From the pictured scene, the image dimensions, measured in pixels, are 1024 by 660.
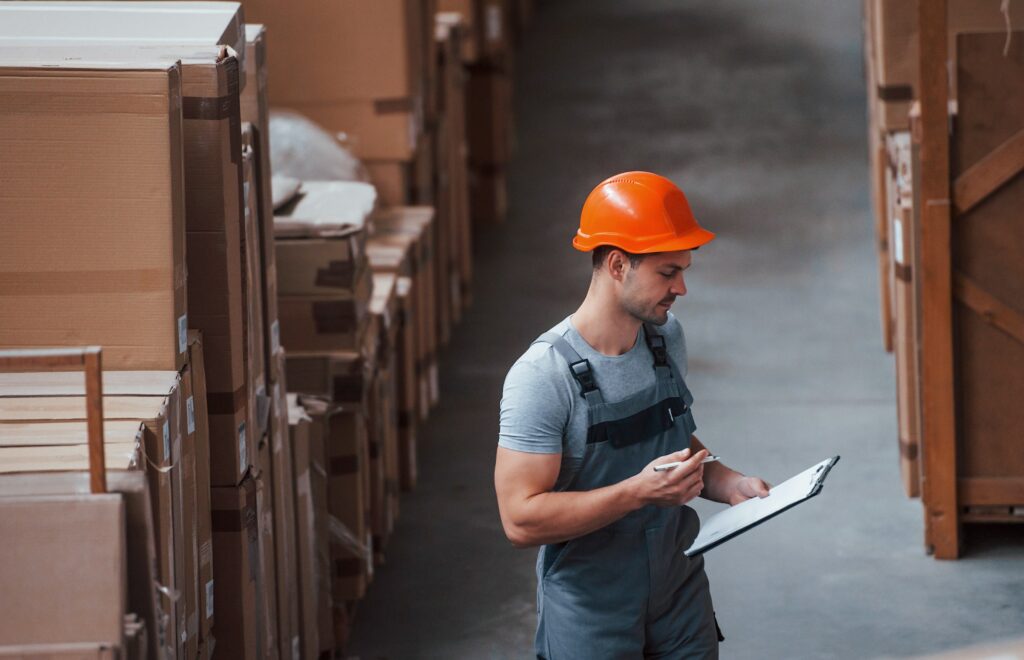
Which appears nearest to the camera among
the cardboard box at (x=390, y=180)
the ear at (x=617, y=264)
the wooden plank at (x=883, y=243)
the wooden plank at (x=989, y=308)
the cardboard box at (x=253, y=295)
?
the ear at (x=617, y=264)

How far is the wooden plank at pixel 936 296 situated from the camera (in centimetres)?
605

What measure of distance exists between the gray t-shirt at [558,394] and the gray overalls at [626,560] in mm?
21

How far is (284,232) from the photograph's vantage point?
6.07 meters

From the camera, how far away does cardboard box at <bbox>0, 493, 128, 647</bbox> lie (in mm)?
3221

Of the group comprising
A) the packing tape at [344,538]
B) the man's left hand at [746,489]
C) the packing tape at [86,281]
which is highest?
the packing tape at [86,281]

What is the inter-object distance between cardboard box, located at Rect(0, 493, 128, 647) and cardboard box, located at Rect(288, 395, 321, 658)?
7.10ft

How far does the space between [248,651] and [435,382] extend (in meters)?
4.73

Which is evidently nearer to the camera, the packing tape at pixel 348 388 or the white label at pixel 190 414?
the white label at pixel 190 414

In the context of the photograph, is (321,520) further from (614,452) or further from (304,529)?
(614,452)

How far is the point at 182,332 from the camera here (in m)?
3.96

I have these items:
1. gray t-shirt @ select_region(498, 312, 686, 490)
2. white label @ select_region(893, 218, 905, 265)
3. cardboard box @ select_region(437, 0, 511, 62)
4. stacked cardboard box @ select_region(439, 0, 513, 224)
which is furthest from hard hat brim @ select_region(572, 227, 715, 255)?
stacked cardboard box @ select_region(439, 0, 513, 224)

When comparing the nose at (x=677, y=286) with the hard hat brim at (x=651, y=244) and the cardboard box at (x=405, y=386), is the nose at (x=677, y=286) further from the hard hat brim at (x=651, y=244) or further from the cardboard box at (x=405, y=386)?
the cardboard box at (x=405, y=386)

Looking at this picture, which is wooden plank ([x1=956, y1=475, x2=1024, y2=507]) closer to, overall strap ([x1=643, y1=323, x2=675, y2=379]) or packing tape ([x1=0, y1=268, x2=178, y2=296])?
overall strap ([x1=643, y1=323, x2=675, y2=379])

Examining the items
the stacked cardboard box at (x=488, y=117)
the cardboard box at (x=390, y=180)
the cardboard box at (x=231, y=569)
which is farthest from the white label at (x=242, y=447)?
the stacked cardboard box at (x=488, y=117)
